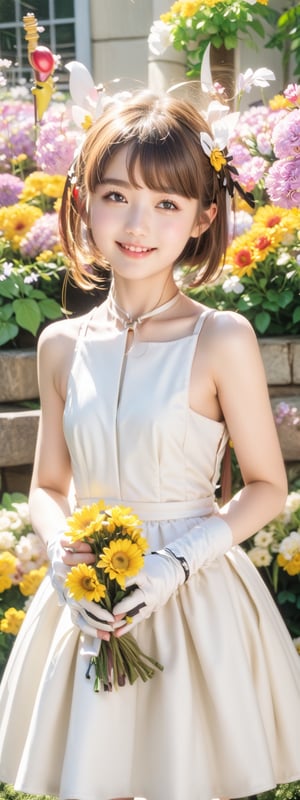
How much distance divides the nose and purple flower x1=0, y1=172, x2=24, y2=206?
2324 mm

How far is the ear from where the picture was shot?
6.37ft

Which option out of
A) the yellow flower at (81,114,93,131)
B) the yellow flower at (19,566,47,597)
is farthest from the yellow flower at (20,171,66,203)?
the yellow flower at (81,114,93,131)

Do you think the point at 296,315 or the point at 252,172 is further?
the point at 252,172

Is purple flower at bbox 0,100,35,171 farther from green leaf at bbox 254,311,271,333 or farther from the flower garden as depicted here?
green leaf at bbox 254,311,271,333

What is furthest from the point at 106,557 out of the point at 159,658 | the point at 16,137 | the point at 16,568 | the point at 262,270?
the point at 16,137

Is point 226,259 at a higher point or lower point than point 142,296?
higher

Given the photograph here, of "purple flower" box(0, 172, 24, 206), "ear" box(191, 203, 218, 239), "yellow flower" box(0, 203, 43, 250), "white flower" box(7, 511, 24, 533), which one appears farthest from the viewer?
"purple flower" box(0, 172, 24, 206)

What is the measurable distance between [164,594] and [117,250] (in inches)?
22.5

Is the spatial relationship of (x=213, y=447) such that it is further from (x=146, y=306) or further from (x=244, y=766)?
(x=244, y=766)

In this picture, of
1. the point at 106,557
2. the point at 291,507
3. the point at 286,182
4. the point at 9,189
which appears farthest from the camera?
the point at 9,189

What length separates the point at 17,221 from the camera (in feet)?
12.2

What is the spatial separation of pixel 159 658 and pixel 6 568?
115 cm

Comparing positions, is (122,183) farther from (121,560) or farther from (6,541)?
(6,541)

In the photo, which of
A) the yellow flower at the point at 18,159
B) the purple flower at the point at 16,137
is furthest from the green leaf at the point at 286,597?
the purple flower at the point at 16,137
